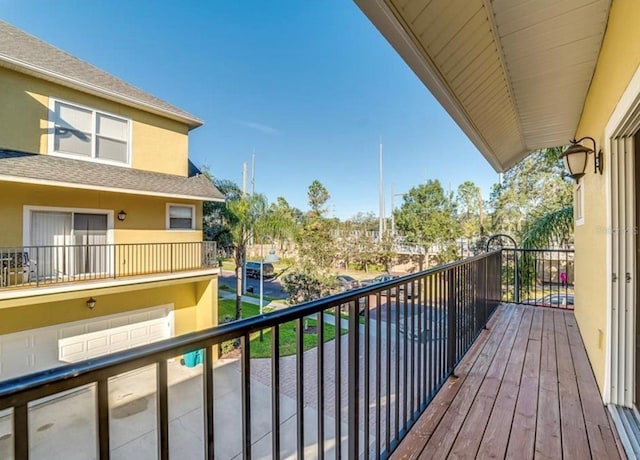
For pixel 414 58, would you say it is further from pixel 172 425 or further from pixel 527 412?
pixel 172 425

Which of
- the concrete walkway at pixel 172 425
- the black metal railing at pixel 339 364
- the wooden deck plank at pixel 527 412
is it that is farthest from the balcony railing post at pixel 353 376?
the concrete walkway at pixel 172 425

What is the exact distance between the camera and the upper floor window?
6.45 m

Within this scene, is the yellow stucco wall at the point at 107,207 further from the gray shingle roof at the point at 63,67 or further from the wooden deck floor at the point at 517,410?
the wooden deck floor at the point at 517,410

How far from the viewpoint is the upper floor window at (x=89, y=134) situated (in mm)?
6445

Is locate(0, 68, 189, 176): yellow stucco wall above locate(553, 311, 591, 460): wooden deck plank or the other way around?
above

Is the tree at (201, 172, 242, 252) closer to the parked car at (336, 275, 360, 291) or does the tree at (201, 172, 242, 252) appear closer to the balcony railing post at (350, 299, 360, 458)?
the parked car at (336, 275, 360, 291)

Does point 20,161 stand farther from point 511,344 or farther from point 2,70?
point 511,344

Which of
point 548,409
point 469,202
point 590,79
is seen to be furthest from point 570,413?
point 469,202

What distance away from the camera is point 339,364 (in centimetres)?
129

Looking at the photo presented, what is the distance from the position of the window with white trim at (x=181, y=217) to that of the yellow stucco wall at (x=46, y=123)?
3.11 ft

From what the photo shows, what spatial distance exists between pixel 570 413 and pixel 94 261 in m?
7.92

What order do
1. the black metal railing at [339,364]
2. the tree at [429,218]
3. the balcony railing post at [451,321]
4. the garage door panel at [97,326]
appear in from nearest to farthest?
1. the black metal railing at [339,364]
2. the balcony railing post at [451,321]
3. the garage door panel at [97,326]
4. the tree at [429,218]

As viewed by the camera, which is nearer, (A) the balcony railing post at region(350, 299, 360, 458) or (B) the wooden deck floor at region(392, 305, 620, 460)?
(A) the balcony railing post at region(350, 299, 360, 458)

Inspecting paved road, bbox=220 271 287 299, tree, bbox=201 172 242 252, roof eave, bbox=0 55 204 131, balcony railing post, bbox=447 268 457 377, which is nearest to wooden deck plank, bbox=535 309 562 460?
balcony railing post, bbox=447 268 457 377
